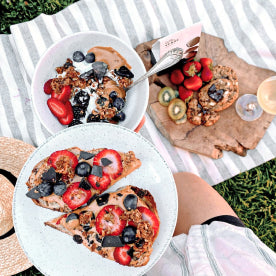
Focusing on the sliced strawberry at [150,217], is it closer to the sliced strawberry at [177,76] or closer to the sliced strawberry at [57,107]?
the sliced strawberry at [57,107]

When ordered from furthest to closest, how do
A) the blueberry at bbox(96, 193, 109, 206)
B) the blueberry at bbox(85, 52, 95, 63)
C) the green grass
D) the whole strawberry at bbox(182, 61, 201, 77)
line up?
the green grass < the whole strawberry at bbox(182, 61, 201, 77) < the blueberry at bbox(85, 52, 95, 63) < the blueberry at bbox(96, 193, 109, 206)

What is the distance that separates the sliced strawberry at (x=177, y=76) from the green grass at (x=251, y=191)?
2.21 feet

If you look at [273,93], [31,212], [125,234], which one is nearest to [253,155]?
[273,93]

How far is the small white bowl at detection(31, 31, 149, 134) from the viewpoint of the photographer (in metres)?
1.32

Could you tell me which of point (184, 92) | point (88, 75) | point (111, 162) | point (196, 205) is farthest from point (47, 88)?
point (196, 205)

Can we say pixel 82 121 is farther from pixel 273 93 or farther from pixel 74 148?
pixel 273 93

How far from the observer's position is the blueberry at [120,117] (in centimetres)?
137

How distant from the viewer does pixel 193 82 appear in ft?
5.07

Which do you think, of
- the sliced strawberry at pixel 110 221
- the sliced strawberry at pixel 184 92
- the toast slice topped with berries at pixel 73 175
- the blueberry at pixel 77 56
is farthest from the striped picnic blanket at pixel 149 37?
the sliced strawberry at pixel 110 221

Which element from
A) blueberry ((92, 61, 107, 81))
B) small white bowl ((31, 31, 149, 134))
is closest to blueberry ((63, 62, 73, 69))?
small white bowl ((31, 31, 149, 134))

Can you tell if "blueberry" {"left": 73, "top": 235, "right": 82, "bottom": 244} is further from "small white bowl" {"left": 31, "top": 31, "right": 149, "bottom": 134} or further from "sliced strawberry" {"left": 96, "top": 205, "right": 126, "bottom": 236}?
"small white bowl" {"left": 31, "top": 31, "right": 149, "bottom": 134}

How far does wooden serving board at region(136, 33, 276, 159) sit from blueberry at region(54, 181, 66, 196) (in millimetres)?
607

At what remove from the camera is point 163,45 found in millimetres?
1385

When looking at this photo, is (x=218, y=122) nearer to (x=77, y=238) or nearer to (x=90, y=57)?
(x=90, y=57)
